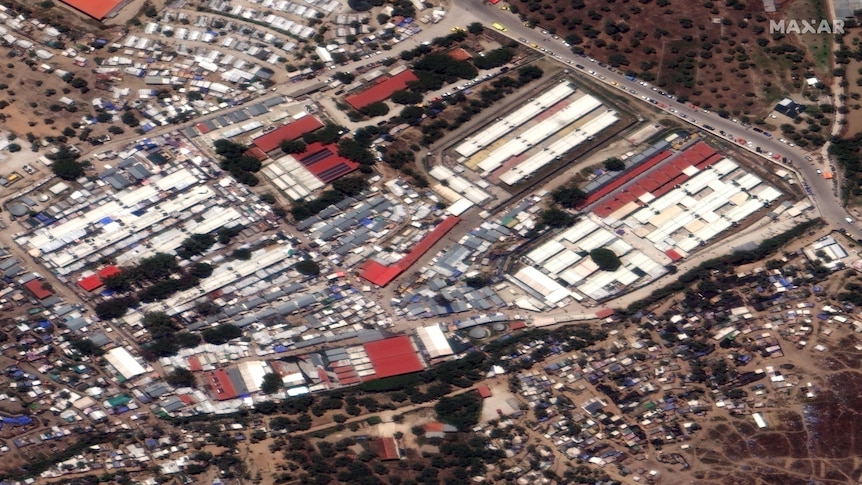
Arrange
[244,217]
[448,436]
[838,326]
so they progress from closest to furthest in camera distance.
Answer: [448,436] → [838,326] → [244,217]

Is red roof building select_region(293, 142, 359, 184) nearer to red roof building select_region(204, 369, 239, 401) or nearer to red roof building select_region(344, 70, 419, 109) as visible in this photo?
red roof building select_region(344, 70, 419, 109)

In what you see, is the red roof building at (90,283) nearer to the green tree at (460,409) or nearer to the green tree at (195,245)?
the green tree at (195,245)

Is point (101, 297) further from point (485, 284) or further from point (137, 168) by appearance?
point (485, 284)

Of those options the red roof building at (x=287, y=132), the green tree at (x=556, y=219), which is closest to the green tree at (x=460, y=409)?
the green tree at (x=556, y=219)

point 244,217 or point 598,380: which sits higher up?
point 244,217

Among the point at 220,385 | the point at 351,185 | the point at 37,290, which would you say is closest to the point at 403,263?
the point at 351,185

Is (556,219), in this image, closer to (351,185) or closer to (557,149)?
(557,149)

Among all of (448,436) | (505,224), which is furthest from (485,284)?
(448,436)
